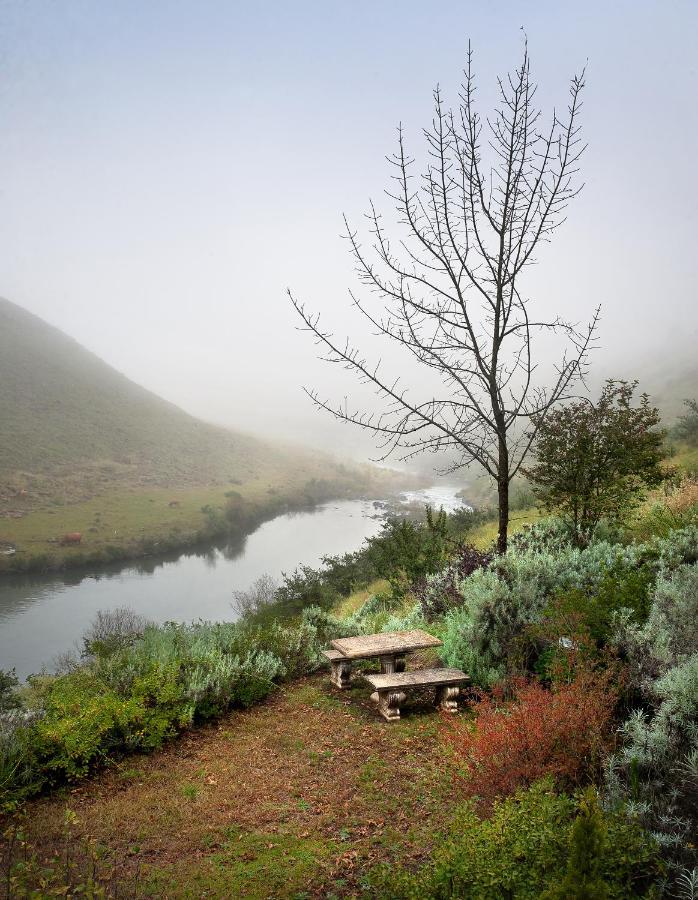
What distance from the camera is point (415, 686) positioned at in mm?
6113

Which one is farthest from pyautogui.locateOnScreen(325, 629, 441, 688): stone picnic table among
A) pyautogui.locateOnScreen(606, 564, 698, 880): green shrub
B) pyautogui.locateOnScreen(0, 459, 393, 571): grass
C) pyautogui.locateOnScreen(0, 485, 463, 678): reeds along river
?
pyautogui.locateOnScreen(0, 459, 393, 571): grass

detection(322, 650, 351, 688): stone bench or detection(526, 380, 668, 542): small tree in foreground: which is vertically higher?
detection(526, 380, 668, 542): small tree in foreground

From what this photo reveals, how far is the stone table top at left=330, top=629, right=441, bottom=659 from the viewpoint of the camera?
6746 mm

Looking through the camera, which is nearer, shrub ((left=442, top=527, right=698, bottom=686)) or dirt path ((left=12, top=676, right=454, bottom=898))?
dirt path ((left=12, top=676, right=454, bottom=898))

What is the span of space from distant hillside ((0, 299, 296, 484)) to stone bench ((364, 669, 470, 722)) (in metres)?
42.8

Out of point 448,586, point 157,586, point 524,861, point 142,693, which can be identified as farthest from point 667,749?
point 157,586

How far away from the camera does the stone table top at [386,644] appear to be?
675cm

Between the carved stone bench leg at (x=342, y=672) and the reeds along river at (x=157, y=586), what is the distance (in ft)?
42.2

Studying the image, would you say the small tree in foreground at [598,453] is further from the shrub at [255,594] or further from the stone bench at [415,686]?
the shrub at [255,594]

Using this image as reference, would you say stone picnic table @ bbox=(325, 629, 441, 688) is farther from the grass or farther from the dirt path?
the grass

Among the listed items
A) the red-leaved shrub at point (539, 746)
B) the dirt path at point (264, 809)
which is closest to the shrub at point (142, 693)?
the dirt path at point (264, 809)

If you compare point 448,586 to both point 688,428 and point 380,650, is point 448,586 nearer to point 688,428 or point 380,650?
point 380,650

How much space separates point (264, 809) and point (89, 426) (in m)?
54.9

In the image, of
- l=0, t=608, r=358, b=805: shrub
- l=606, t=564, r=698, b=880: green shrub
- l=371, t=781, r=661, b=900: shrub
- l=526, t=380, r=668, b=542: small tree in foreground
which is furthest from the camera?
l=526, t=380, r=668, b=542: small tree in foreground
